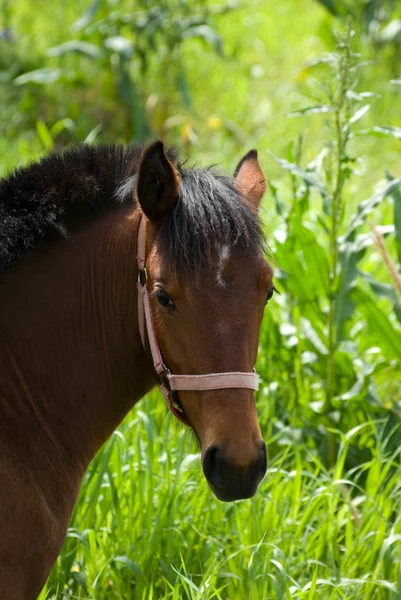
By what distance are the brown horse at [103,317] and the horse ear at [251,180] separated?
0.03m

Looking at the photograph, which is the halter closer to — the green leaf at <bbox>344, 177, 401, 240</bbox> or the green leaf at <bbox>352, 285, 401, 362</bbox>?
the green leaf at <bbox>344, 177, 401, 240</bbox>

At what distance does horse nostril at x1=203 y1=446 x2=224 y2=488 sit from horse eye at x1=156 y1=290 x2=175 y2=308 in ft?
1.26

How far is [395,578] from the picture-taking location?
114 inches

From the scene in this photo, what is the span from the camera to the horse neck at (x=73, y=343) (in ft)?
7.23

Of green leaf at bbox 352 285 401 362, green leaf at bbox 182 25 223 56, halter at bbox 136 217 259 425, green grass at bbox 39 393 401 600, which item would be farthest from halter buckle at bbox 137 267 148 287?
green leaf at bbox 182 25 223 56

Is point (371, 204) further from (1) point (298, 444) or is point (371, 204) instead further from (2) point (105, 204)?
(2) point (105, 204)

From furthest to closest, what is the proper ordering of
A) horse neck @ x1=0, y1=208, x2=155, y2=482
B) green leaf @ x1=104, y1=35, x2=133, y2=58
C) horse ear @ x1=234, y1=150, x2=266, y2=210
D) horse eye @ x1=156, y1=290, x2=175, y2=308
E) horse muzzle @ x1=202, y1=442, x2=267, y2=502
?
green leaf @ x1=104, y1=35, x2=133, y2=58 → horse ear @ x1=234, y1=150, x2=266, y2=210 → horse neck @ x1=0, y1=208, x2=155, y2=482 → horse eye @ x1=156, y1=290, x2=175, y2=308 → horse muzzle @ x1=202, y1=442, x2=267, y2=502

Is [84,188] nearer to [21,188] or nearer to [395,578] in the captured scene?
[21,188]

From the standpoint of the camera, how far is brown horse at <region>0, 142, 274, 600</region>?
2.03 metres

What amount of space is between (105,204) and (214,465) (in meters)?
0.83

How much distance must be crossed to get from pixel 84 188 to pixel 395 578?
5.84 feet

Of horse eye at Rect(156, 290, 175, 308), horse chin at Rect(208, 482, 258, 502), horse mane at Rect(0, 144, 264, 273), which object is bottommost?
horse chin at Rect(208, 482, 258, 502)

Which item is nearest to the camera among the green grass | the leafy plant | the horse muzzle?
the horse muzzle

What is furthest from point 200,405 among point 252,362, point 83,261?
point 83,261
